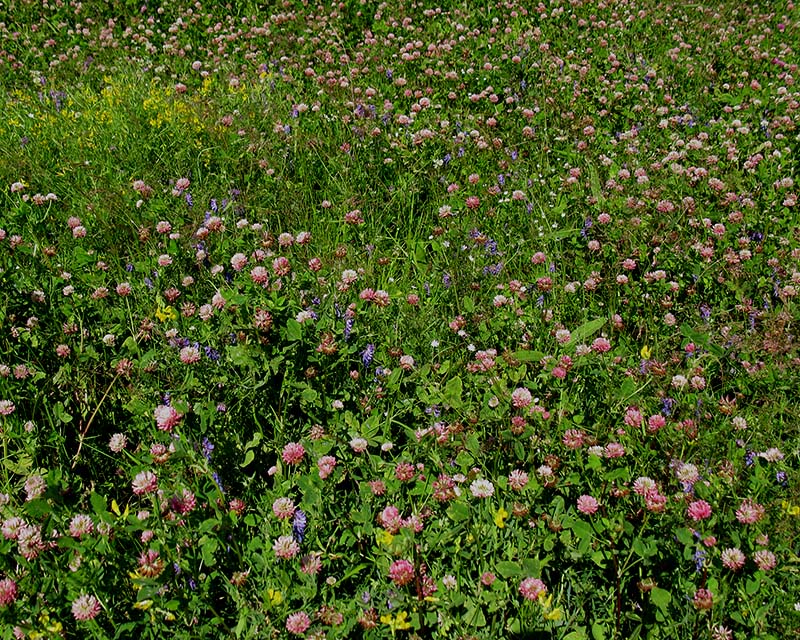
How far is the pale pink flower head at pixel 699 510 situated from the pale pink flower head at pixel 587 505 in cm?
29

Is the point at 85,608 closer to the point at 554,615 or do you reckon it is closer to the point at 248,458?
the point at 248,458

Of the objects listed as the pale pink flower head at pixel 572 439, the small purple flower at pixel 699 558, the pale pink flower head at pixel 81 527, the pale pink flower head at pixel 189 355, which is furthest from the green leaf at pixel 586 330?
the pale pink flower head at pixel 81 527

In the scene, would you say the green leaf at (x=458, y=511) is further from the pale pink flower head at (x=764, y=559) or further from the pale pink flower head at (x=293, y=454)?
the pale pink flower head at (x=764, y=559)

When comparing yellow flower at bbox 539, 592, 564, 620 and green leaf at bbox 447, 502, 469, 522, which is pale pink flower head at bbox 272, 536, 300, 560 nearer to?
green leaf at bbox 447, 502, 469, 522

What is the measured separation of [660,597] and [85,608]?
1.69 metres

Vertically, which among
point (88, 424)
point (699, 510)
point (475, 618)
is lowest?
point (88, 424)

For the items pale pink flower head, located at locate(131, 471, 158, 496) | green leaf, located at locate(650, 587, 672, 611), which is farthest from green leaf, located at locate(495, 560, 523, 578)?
pale pink flower head, located at locate(131, 471, 158, 496)

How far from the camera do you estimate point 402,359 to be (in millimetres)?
2977

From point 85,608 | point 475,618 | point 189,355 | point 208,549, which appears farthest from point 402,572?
point 189,355

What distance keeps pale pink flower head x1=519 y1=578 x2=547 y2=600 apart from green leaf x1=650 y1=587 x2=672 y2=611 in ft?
1.11

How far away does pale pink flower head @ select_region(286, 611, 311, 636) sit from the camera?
2.00 meters

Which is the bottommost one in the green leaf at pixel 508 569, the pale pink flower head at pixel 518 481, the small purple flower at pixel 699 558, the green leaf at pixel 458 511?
the green leaf at pixel 458 511

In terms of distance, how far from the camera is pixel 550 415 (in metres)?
2.54

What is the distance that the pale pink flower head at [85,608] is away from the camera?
6.38 feet
